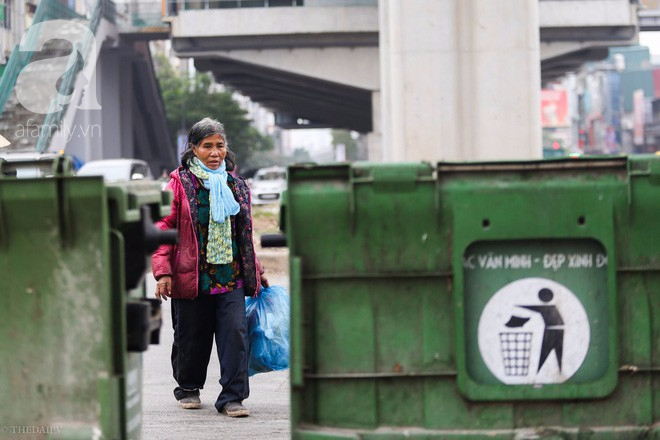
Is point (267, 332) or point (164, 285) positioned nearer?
point (164, 285)

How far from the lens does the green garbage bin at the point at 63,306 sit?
4.75m

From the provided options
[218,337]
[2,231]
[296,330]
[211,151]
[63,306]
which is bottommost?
[218,337]

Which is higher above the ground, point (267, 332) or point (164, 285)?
point (164, 285)

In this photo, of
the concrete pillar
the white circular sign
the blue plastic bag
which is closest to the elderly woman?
the blue plastic bag

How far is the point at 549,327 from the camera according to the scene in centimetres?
490

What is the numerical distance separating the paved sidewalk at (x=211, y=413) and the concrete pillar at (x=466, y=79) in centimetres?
1335

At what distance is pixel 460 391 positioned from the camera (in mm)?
4871

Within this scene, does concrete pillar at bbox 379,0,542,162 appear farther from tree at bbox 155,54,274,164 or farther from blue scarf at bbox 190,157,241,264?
tree at bbox 155,54,274,164

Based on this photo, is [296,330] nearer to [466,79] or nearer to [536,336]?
[536,336]

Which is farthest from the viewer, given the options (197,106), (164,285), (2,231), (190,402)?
(197,106)

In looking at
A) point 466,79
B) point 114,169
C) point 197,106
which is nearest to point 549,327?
point 466,79

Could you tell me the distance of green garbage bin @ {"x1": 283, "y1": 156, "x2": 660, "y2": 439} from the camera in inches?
191

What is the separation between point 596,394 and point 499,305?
493 mm

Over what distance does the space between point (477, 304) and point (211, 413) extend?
3.04m
